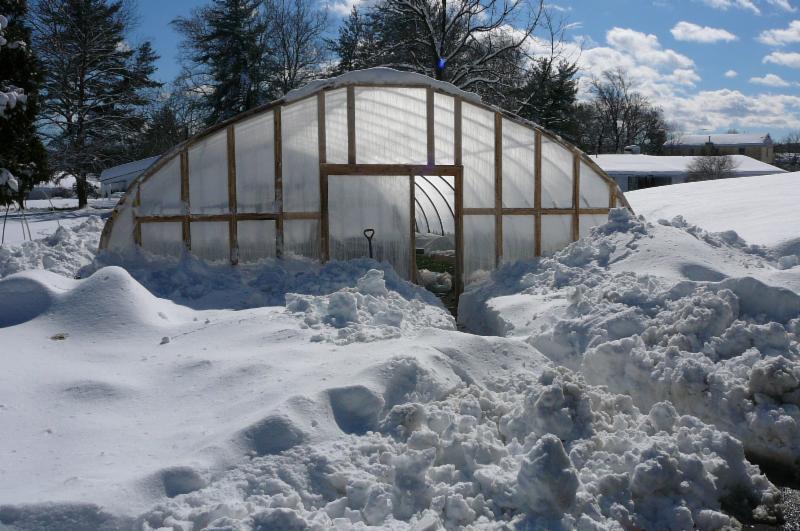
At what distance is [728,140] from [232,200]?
60.1 meters

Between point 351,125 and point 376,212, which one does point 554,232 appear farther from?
point 351,125

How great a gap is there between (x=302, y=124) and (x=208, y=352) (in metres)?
4.81

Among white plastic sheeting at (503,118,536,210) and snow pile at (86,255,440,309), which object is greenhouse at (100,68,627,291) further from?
snow pile at (86,255,440,309)

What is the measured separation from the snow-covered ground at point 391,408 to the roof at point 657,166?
2459 centimetres

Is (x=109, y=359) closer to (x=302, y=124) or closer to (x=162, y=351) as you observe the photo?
(x=162, y=351)

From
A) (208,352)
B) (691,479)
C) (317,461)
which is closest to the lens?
(317,461)

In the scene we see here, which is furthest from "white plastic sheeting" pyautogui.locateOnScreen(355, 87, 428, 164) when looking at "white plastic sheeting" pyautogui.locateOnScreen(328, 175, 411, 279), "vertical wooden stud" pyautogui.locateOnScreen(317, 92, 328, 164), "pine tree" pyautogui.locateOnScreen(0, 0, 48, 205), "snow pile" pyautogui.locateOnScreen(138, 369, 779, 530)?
"snow pile" pyautogui.locateOnScreen(138, 369, 779, 530)

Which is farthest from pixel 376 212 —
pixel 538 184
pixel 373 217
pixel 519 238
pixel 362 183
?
pixel 538 184

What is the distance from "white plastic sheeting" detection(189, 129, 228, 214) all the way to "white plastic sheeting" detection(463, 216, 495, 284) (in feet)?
12.3

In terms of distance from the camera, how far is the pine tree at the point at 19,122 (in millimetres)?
12016

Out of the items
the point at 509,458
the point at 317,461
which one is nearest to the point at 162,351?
the point at 317,461

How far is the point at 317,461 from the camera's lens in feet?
13.0

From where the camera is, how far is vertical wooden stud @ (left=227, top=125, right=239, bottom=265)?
946 centimetres

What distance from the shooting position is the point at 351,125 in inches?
384
